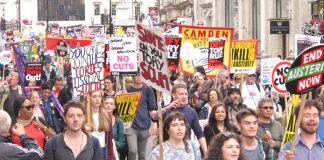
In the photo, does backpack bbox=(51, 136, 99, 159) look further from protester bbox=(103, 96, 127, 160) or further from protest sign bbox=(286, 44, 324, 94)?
protester bbox=(103, 96, 127, 160)

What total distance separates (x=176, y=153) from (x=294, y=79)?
1344 millimetres

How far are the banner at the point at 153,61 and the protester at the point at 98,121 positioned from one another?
0.90m

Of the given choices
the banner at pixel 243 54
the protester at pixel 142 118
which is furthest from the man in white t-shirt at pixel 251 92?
the protester at pixel 142 118

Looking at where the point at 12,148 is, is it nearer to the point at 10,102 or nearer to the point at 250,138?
the point at 250,138

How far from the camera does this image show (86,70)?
11109mm

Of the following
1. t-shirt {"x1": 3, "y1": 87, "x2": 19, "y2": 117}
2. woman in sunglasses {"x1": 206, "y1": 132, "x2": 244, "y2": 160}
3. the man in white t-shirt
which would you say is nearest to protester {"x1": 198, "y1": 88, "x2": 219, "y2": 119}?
t-shirt {"x1": 3, "y1": 87, "x2": 19, "y2": 117}

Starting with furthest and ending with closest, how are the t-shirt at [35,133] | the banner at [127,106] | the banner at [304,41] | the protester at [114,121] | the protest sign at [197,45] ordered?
the protest sign at [197,45] < the banner at [304,41] < the banner at [127,106] < the protester at [114,121] < the t-shirt at [35,133]

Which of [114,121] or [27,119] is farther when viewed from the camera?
[114,121]

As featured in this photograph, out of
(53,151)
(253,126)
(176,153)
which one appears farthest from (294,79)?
(53,151)

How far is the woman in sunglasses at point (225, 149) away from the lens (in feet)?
22.0

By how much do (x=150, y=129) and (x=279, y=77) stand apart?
7.91 ft

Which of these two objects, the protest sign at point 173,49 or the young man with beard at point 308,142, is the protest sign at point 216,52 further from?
the young man with beard at point 308,142

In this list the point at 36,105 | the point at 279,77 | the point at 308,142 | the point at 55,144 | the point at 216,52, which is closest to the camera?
the point at 308,142

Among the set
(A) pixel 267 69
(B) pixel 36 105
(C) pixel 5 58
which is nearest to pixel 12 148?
(B) pixel 36 105
